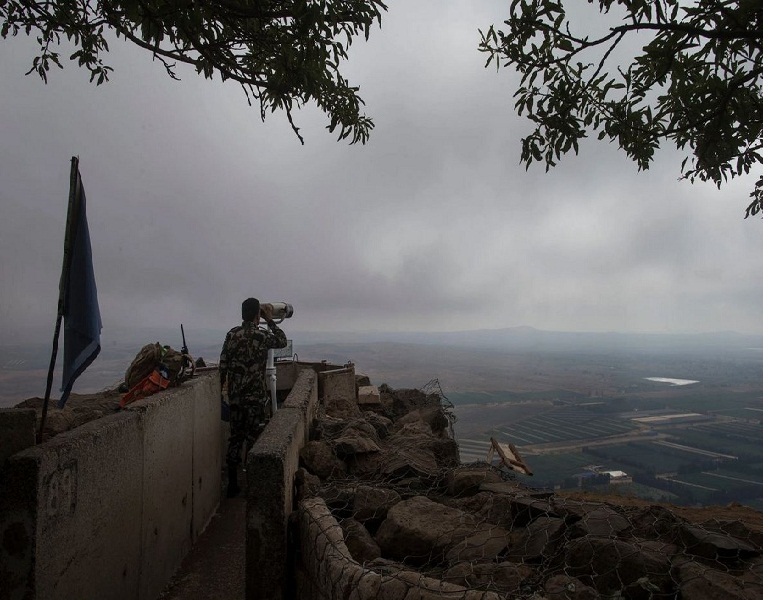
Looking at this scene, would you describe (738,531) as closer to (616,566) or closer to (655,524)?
(655,524)

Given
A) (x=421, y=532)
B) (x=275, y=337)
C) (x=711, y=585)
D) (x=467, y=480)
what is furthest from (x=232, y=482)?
(x=711, y=585)

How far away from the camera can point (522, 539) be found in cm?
272

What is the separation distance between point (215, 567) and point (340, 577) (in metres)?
2.65

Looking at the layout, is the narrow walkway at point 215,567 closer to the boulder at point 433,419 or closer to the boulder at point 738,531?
the boulder at point 433,419

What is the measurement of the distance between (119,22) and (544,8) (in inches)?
132

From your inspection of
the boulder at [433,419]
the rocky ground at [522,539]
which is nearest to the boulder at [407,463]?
the rocky ground at [522,539]

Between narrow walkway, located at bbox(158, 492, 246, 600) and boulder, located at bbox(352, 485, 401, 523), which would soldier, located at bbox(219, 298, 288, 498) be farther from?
boulder, located at bbox(352, 485, 401, 523)

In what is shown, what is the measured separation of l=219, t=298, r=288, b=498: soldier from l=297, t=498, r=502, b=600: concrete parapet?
287 cm

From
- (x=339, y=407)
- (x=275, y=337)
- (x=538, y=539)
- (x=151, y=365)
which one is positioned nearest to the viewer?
(x=538, y=539)

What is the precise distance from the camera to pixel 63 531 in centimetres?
233

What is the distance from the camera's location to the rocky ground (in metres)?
2.15

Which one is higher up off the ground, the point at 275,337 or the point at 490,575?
the point at 275,337

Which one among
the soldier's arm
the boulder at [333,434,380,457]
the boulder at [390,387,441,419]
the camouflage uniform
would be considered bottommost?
the boulder at [390,387,441,419]

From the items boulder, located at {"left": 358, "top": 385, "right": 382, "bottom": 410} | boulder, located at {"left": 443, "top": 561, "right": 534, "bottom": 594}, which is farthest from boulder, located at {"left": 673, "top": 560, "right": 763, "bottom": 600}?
boulder, located at {"left": 358, "top": 385, "right": 382, "bottom": 410}
